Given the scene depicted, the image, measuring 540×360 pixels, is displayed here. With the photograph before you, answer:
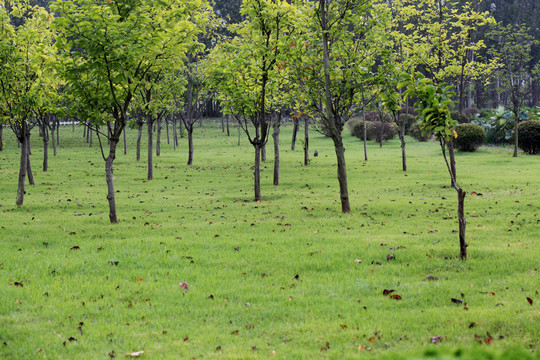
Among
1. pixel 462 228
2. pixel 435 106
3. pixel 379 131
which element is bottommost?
pixel 462 228

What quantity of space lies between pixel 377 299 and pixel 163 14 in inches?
350

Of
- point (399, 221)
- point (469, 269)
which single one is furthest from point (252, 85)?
point (469, 269)

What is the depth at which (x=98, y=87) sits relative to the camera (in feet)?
35.7

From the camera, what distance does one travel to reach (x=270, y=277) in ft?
23.4

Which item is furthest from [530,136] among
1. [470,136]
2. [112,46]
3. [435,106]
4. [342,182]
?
[112,46]

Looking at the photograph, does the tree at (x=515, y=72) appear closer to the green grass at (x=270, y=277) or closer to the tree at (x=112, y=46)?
the green grass at (x=270, y=277)

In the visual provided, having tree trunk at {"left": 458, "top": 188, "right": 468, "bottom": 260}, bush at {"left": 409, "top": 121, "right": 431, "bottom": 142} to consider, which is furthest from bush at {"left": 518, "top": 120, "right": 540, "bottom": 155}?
tree trunk at {"left": 458, "top": 188, "right": 468, "bottom": 260}

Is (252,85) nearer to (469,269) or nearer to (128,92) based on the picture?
(128,92)

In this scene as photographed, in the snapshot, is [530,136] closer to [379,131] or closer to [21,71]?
[379,131]

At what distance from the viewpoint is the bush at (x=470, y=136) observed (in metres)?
32.1

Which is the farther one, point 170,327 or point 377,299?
point 377,299

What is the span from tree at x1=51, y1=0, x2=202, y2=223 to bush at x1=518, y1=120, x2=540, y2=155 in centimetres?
2570

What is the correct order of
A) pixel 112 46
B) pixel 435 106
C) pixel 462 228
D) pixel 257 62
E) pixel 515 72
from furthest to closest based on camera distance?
pixel 515 72 < pixel 257 62 < pixel 112 46 < pixel 462 228 < pixel 435 106

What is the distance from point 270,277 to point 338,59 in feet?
28.7
